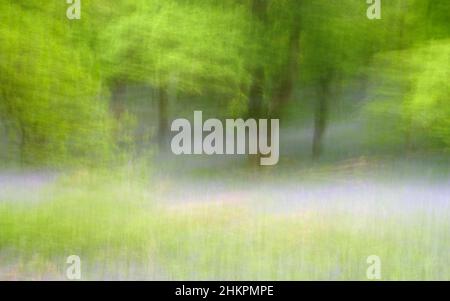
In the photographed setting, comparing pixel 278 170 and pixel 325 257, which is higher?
pixel 278 170

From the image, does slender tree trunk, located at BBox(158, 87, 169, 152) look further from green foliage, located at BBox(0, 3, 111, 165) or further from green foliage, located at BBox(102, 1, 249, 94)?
green foliage, located at BBox(0, 3, 111, 165)

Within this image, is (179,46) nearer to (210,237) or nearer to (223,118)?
(223,118)

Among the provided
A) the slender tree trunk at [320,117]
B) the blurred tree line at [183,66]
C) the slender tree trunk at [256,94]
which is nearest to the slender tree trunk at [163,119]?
the blurred tree line at [183,66]

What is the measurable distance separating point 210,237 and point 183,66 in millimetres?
682

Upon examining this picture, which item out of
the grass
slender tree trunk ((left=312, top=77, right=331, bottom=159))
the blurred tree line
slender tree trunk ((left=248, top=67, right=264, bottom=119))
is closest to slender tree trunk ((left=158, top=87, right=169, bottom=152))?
the blurred tree line

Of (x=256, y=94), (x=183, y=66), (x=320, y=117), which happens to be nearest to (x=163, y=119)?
(x=183, y=66)

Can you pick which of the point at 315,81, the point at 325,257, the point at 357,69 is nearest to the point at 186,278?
the point at 325,257

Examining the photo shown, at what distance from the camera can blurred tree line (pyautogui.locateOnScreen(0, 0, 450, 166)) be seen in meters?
2.13

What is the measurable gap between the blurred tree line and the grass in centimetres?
20

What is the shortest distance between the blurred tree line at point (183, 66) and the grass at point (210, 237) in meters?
0.20

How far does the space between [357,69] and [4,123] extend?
55.0 inches

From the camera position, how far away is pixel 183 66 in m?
2.14
